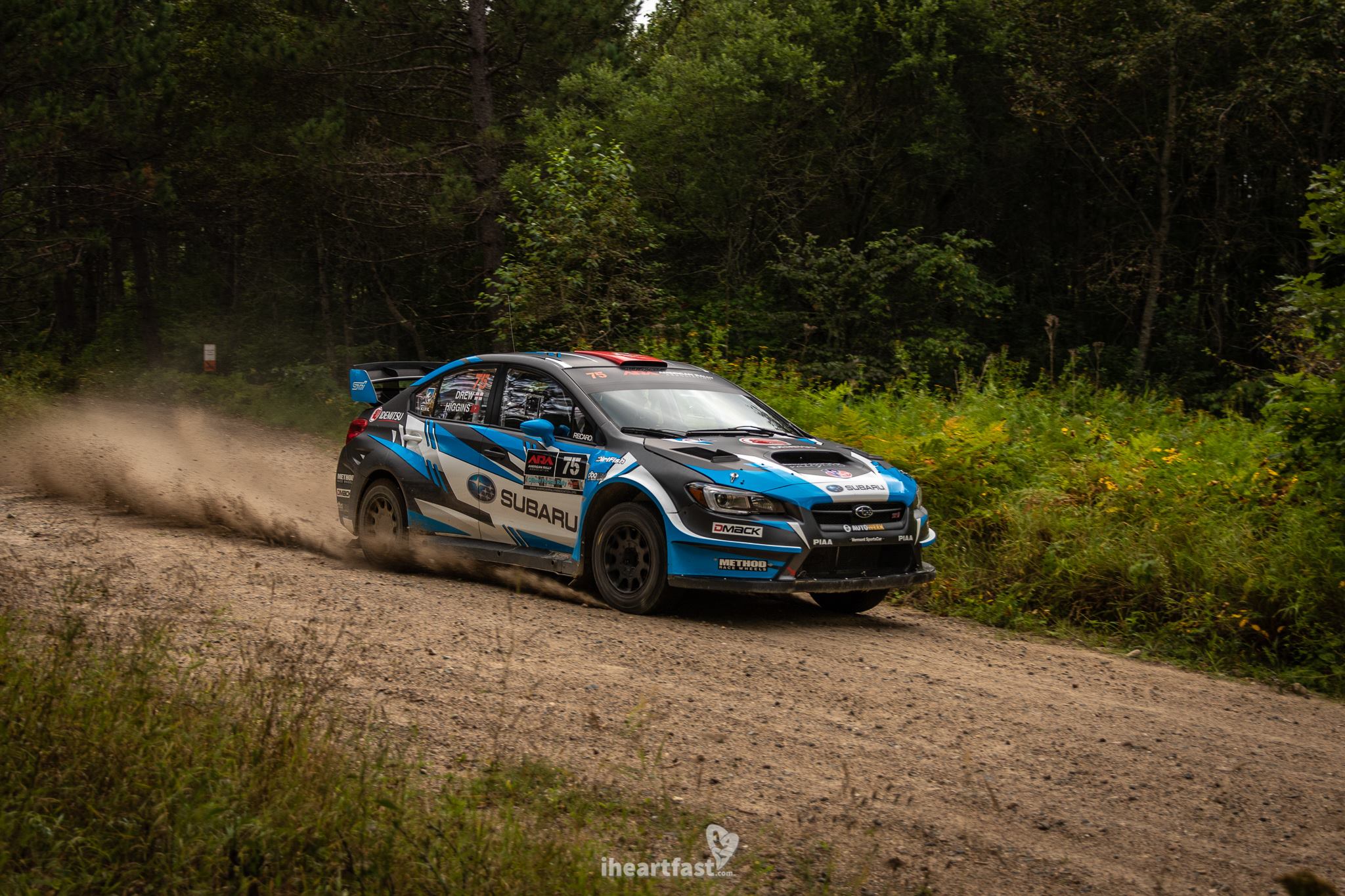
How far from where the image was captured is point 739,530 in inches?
308

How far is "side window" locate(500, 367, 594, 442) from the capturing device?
8891 millimetres

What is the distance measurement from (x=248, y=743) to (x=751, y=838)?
1.76 metres

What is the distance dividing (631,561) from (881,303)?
17.6 m

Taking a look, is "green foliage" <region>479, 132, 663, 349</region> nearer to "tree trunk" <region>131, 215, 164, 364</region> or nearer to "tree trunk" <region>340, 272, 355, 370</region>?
"tree trunk" <region>340, 272, 355, 370</region>

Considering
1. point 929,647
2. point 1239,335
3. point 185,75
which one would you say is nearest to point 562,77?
point 185,75

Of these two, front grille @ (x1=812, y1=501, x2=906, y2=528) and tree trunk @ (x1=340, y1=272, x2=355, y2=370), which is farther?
tree trunk @ (x1=340, y1=272, x2=355, y2=370)

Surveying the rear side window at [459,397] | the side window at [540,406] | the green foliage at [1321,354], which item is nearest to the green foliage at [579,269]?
the rear side window at [459,397]

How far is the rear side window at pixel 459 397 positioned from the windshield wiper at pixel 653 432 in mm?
1475

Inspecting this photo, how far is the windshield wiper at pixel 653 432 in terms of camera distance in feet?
28.2

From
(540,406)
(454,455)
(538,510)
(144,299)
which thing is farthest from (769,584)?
(144,299)

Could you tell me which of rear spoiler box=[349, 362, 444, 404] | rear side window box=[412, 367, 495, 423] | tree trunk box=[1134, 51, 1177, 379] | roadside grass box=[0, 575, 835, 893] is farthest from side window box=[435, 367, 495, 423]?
tree trunk box=[1134, 51, 1177, 379]

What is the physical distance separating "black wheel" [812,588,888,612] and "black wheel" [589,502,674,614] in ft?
4.95

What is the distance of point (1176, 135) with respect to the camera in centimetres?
2855

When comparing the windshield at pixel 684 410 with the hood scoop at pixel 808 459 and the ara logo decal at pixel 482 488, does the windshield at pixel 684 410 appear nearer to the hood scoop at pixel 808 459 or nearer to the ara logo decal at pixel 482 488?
the hood scoop at pixel 808 459
